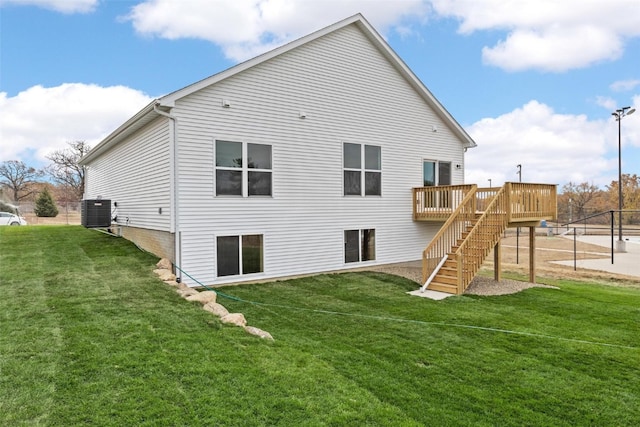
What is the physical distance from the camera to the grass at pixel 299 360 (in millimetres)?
3438

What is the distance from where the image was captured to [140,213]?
1075cm

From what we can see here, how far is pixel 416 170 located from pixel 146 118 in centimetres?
835

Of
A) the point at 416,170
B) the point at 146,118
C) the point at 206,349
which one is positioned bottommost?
the point at 206,349

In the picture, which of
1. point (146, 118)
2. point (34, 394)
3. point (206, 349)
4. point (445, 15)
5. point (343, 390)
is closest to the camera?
point (34, 394)

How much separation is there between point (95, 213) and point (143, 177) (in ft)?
6.98

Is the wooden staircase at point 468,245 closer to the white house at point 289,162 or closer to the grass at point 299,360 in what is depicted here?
the grass at point 299,360

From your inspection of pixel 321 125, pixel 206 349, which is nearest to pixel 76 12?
pixel 321 125

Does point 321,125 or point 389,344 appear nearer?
point 389,344

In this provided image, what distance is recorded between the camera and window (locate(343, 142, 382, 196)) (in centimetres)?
1153

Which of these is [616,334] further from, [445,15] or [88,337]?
[445,15]

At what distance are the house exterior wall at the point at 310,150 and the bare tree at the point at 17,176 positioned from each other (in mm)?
42416

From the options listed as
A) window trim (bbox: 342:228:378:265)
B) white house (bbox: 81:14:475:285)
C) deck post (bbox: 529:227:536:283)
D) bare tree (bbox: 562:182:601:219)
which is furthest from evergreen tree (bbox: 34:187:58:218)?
bare tree (bbox: 562:182:601:219)

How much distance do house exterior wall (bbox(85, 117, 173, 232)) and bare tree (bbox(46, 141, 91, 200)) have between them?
1065 inches

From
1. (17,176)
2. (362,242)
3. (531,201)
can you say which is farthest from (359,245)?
(17,176)
